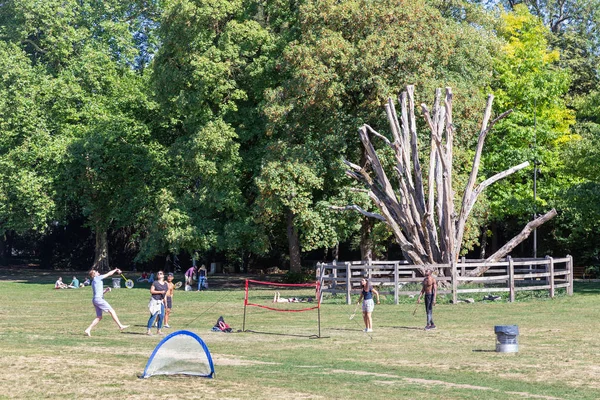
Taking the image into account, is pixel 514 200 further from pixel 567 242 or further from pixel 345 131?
pixel 345 131

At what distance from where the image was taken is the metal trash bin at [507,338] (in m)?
19.7

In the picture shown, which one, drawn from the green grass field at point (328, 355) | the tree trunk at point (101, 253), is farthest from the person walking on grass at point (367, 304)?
the tree trunk at point (101, 253)

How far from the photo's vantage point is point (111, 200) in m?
57.5

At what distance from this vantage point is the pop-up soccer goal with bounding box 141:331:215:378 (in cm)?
1655

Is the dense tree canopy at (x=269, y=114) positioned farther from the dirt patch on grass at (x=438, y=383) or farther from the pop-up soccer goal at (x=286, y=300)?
the dirt patch on grass at (x=438, y=383)

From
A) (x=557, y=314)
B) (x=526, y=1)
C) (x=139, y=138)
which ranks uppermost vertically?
(x=526, y=1)

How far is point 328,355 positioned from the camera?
65.6 feet

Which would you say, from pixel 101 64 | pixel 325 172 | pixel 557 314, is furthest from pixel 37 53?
pixel 557 314

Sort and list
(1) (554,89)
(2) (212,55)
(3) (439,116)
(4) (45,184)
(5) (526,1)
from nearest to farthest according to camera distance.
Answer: (3) (439,116) → (2) (212,55) → (1) (554,89) → (4) (45,184) → (5) (526,1)

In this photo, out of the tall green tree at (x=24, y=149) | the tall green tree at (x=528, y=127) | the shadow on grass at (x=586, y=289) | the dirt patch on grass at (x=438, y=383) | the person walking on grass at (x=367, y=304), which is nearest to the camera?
the dirt patch on grass at (x=438, y=383)

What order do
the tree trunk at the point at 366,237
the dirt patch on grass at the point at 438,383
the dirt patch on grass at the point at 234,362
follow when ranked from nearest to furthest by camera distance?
the dirt patch on grass at the point at 438,383, the dirt patch on grass at the point at 234,362, the tree trunk at the point at 366,237

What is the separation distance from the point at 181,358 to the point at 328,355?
14.1 feet

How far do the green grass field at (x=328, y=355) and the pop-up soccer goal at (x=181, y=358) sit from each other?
0.28 m

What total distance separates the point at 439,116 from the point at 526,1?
3378 cm
